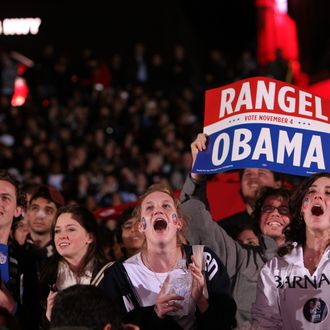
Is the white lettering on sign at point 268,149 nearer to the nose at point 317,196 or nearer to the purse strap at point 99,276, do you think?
the nose at point 317,196

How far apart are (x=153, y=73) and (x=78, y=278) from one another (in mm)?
11490

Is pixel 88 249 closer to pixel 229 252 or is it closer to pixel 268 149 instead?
pixel 229 252

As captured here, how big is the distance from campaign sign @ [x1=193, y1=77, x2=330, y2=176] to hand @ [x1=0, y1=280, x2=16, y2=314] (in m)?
1.28

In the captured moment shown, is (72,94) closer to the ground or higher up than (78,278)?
higher up

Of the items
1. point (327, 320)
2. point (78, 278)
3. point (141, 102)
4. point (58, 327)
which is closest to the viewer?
point (58, 327)

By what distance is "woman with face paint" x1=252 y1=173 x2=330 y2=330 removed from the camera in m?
5.31

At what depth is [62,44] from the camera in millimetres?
21469

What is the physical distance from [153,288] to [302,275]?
2.47 ft

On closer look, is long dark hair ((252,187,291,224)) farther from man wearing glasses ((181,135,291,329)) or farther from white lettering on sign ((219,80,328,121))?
white lettering on sign ((219,80,328,121))

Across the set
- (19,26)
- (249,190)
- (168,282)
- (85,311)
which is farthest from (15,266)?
(19,26)

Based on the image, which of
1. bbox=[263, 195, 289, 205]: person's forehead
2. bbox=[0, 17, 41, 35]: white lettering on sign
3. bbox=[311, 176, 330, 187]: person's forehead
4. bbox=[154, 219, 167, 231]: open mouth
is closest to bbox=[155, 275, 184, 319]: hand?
bbox=[154, 219, 167, 231]: open mouth

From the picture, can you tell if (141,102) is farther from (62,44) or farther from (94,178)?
(62,44)

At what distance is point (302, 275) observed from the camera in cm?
536

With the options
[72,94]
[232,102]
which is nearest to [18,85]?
[72,94]
